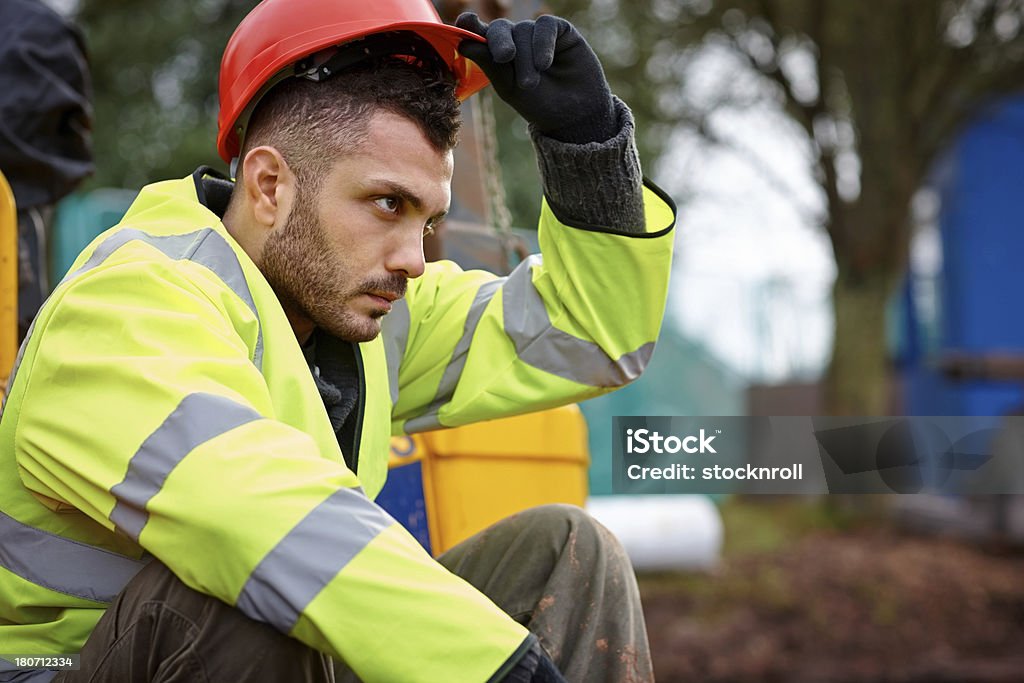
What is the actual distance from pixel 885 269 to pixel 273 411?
22.2 ft

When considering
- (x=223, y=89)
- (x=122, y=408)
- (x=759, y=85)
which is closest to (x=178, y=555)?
(x=122, y=408)

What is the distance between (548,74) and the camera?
81.4 inches

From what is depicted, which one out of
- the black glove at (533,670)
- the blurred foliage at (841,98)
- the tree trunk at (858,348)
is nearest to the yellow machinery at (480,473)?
the black glove at (533,670)

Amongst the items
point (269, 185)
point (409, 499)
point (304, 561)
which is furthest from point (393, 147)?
point (409, 499)

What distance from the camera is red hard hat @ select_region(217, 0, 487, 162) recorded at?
6.18 ft

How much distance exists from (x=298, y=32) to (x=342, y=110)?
0.50ft

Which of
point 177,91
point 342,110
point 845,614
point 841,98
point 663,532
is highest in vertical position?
point 177,91

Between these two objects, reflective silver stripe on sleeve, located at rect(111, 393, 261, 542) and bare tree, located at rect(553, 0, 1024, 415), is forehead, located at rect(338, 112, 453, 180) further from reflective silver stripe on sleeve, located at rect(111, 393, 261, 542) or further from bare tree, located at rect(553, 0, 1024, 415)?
bare tree, located at rect(553, 0, 1024, 415)

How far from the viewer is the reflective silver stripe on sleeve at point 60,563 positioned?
166cm

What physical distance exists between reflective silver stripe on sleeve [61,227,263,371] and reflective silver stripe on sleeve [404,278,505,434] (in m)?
0.60

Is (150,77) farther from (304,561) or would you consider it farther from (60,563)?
(304,561)

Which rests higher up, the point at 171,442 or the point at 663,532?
the point at 171,442

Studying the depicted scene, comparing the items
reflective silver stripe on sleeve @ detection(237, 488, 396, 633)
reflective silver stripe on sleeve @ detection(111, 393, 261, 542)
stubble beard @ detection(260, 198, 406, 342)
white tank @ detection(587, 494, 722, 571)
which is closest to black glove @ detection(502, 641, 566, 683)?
reflective silver stripe on sleeve @ detection(237, 488, 396, 633)

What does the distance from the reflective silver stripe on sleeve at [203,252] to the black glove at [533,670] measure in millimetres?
591
